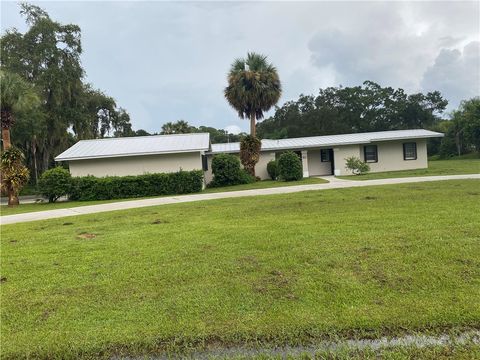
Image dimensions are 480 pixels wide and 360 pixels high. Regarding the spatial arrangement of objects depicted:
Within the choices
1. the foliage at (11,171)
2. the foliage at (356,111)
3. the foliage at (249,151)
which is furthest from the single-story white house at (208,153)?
the foliage at (356,111)

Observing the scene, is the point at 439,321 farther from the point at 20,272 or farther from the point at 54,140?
the point at 54,140

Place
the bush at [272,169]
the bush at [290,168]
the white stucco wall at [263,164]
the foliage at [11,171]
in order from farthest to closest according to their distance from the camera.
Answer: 1. the white stucco wall at [263,164]
2. the bush at [272,169]
3. the bush at [290,168]
4. the foliage at [11,171]

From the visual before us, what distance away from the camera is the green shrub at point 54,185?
59.7ft

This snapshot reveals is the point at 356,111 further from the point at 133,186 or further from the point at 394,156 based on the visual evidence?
the point at 133,186

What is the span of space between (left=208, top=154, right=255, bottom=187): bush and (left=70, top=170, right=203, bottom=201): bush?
2205mm

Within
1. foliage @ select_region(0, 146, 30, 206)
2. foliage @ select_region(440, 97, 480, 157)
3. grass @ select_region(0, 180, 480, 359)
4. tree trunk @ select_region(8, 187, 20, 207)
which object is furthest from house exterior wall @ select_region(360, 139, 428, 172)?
tree trunk @ select_region(8, 187, 20, 207)

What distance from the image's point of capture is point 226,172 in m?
21.4

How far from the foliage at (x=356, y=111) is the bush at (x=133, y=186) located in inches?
1302

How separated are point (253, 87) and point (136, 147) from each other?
835cm

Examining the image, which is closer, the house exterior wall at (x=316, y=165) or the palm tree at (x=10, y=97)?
the palm tree at (x=10, y=97)

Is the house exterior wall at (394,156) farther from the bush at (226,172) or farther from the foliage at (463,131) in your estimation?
the foliage at (463,131)

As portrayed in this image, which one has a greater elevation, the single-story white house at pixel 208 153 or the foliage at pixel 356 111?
the foliage at pixel 356 111

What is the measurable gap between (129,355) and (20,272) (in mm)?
3179

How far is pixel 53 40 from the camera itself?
108ft
